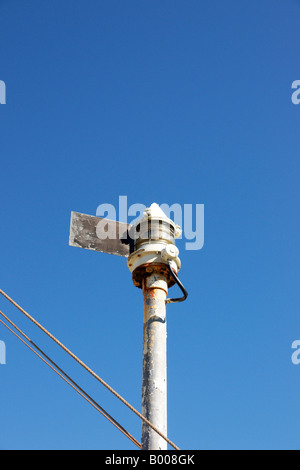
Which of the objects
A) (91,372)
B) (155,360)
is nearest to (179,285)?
(155,360)

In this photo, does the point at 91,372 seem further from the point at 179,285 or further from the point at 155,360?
the point at 179,285

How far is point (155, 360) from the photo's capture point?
20.9 feet

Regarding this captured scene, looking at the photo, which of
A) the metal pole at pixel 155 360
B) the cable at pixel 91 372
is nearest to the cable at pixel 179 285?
the metal pole at pixel 155 360

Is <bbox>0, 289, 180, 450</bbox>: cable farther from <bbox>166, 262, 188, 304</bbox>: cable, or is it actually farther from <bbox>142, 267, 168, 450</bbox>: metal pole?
<bbox>166, 262, 188, 304</bbox>: cable

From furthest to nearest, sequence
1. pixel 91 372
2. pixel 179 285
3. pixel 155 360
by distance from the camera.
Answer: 1. pixel 179 285
2. pixel 155 360
3. pixel 91 372

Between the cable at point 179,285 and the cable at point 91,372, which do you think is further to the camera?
the cable at point 179,285

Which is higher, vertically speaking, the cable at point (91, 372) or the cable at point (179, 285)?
the cable at point (179, 285)

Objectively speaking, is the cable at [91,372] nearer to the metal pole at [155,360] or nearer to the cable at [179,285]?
the metal pole at [155,360]

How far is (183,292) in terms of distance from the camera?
6.90 meters

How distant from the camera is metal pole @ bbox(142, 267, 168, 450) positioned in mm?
5982

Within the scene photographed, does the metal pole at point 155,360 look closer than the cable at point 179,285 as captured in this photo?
Yes

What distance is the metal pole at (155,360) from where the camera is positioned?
5.98 m

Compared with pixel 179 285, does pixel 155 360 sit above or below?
below
